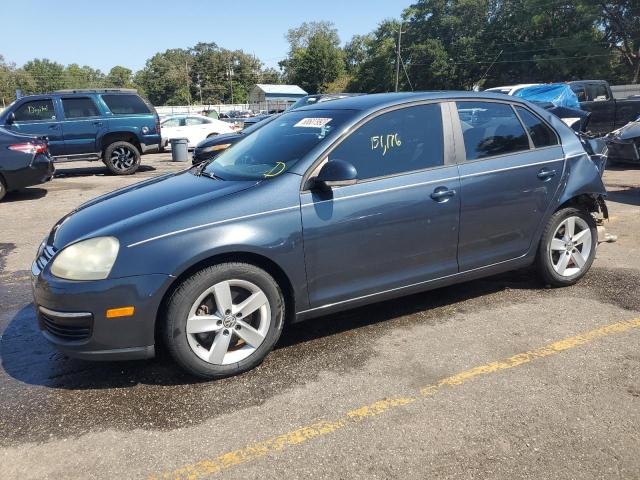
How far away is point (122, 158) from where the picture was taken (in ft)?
42.2

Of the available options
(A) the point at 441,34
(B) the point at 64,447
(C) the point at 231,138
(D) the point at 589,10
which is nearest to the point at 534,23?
(D) the point at 589,10

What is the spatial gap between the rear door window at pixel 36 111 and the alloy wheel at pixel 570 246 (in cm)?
1156

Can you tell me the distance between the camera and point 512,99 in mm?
4273

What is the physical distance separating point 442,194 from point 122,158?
11030 mm

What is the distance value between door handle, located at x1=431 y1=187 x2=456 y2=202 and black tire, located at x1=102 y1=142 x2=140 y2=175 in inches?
425

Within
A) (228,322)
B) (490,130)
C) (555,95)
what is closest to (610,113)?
(555,95)

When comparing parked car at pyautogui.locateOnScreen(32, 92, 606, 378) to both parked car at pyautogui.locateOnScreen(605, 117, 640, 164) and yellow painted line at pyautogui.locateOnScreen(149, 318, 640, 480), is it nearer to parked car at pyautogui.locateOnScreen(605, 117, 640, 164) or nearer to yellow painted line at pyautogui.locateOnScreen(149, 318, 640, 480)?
yellow painted line at pyautogui.locateOnScreen(149, 318, 640, 480)

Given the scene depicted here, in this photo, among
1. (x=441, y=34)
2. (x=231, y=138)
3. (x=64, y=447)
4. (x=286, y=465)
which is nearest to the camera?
(x=286, y=465)

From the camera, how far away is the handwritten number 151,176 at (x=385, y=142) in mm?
3564

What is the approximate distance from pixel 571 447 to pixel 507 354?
0.94 meters

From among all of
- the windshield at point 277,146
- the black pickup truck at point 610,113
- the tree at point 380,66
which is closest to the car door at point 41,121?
the windshield at point 277,146

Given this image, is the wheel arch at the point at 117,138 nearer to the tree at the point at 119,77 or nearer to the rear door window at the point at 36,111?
the rear door window at the point at 36,111

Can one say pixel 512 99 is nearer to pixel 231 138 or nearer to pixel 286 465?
pixel 286 465

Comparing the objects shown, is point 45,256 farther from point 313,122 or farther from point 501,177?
point 501,177
